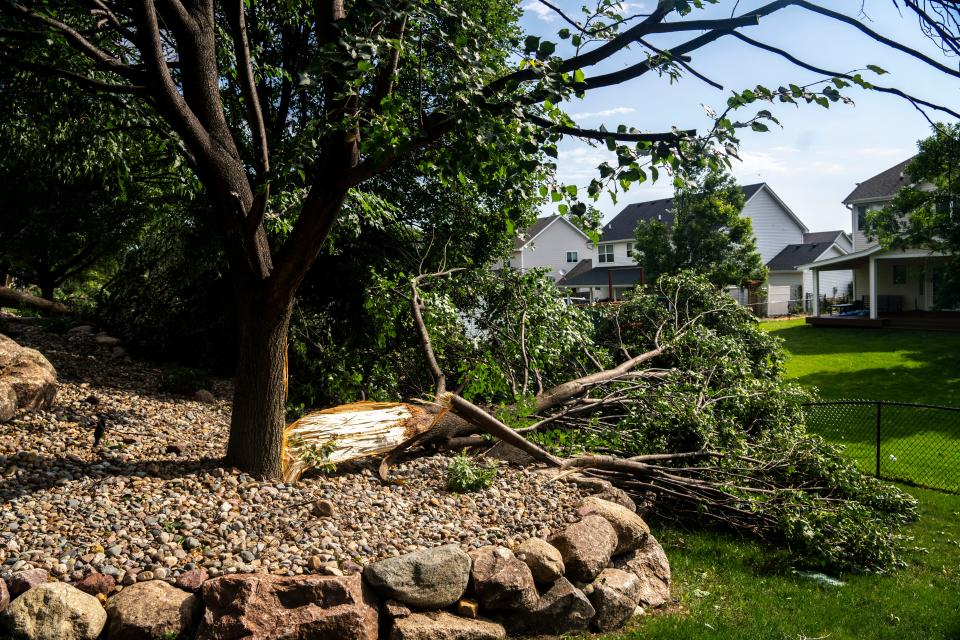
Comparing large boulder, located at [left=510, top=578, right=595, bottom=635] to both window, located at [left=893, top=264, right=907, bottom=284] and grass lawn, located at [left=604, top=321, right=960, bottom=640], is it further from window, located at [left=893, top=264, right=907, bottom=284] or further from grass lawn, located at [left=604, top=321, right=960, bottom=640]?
window, located at [left=893, top=264, right=907, bottom=284]

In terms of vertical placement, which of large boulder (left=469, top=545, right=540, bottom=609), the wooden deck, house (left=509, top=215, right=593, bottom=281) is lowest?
large boulder (left=469, top=545, right=540, bottom=609)

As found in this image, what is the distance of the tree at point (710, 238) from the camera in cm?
2492

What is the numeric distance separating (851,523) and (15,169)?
48.8 feet

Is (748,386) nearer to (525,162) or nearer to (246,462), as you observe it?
(525,162)

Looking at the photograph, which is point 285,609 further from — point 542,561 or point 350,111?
point 350,111

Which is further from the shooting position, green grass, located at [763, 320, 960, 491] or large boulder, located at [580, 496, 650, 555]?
green grass, located at [763, 320, 960, 491]

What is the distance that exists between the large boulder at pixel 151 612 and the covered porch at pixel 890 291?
81.0 ft

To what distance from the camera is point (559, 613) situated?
473 cm

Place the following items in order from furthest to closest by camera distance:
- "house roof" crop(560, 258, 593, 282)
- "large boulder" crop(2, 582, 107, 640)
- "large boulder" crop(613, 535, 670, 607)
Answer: "house roof" crop(560, 258, 593, 282)
"large boulder" crop(613, 535, 670, 607)
"large boulder" crop(2, 582, 107, 640)

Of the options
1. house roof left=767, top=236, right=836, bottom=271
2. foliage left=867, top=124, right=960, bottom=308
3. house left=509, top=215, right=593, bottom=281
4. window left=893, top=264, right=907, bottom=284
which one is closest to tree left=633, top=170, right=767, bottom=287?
Result: foliage left=867, top=124, right=960, bottom=308

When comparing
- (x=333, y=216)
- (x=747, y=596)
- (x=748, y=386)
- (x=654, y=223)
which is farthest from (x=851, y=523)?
(x=654, y=223)

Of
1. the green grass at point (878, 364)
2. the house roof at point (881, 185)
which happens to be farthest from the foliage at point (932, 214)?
the house roof at point (881, 185)

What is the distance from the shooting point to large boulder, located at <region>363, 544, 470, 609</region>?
4352 mm

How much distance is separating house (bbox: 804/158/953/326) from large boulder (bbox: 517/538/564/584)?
22.7 m
